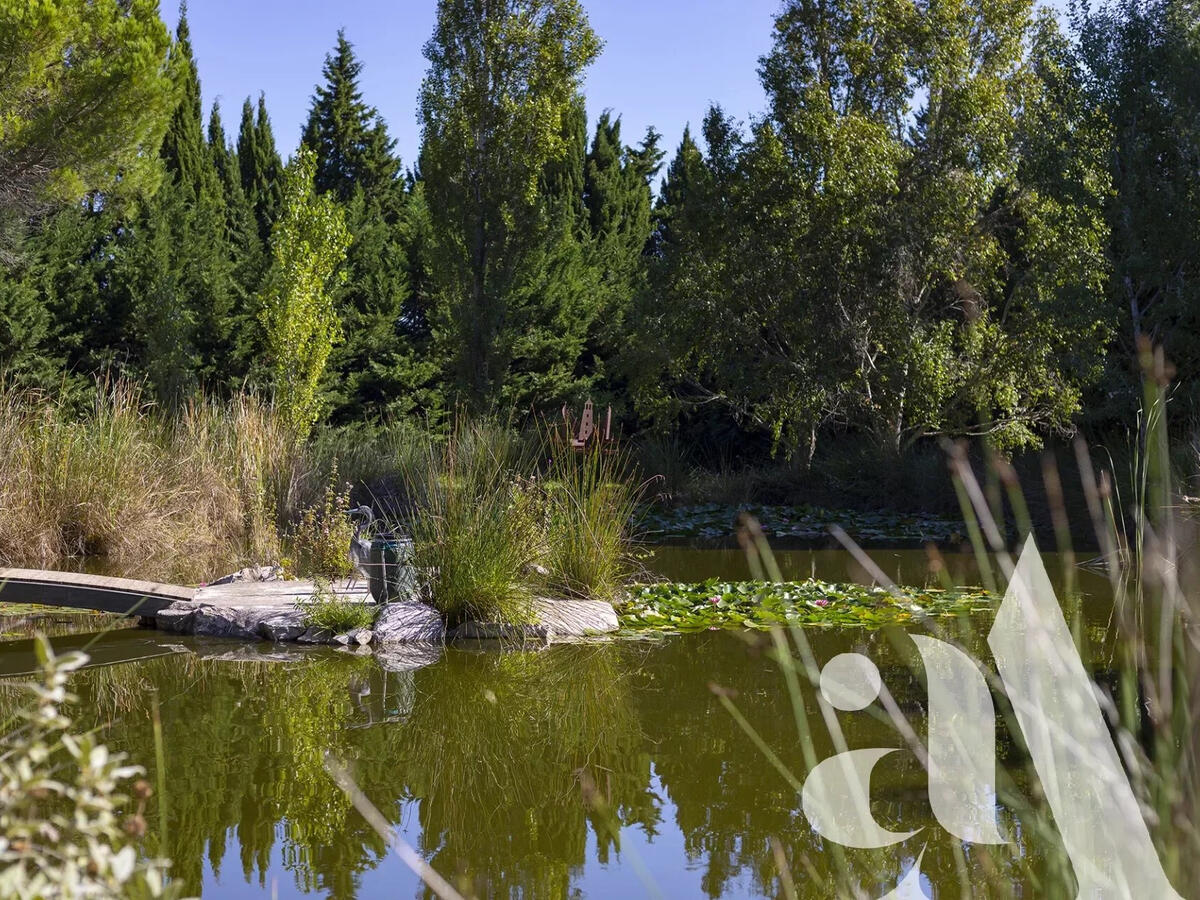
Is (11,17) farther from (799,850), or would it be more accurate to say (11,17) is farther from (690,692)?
(799,850)

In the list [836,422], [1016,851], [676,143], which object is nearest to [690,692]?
[1016,851]

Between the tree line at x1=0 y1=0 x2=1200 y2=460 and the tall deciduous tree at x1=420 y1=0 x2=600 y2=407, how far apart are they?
4cm

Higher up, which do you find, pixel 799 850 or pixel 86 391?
pixel 86 391

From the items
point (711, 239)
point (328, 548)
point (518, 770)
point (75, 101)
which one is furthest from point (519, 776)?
point (711, 239)

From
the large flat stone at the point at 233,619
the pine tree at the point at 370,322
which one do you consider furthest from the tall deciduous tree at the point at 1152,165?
the large flat stone at the point at 233,619

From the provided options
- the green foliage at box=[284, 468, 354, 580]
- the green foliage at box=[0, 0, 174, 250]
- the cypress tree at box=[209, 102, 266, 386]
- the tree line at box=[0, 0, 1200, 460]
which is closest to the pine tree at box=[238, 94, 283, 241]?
the cypress tree at box=[209, 102, 266, 386]

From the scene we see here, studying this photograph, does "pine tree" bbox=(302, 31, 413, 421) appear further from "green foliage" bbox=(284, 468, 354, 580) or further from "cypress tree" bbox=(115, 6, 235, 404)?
"green foliage" bbox=(284, 468, 354, 580)

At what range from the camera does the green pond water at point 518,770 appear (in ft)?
8.94

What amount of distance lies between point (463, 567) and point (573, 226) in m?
13.3

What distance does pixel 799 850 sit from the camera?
285 centimetres

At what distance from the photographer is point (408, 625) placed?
5.61 metres

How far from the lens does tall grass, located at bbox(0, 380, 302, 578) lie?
7457mm

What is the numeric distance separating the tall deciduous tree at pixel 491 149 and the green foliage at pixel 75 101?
4651 millimetres

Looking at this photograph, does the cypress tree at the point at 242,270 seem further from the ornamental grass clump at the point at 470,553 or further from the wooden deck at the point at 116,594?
the ornamental grass clump at the point at 470,553
